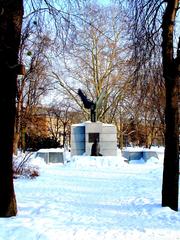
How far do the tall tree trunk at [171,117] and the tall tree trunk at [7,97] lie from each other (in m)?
3.43

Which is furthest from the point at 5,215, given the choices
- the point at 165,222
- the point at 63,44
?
the point at 63,44

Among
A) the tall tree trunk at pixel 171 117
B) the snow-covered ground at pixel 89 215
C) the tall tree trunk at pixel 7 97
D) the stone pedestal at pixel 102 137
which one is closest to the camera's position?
the snow-covered ground at pixel 89 215

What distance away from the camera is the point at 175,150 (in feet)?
28.1

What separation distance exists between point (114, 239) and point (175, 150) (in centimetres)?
350

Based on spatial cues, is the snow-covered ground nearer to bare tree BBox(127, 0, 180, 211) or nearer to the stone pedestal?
bare tree BBox(127, 0, 180, 211)

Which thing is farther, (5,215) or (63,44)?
(63,44)

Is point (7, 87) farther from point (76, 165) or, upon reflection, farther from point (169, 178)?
point (76, 165)

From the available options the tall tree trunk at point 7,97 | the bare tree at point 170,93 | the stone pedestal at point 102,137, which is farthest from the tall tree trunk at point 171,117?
the stone pedestal at point 102,137

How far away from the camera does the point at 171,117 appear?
8594mm

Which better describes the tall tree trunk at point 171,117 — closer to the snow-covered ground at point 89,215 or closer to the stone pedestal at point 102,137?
the snow-covered ground at point 89,215

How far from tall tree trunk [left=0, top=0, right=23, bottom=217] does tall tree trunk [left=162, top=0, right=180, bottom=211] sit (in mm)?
3433

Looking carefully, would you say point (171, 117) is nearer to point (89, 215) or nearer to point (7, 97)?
point (89, 215)

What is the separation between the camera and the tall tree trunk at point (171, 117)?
8562 millimetres

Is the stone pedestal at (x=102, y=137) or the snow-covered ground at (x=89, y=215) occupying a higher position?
the stone pedestal at (x=102, y=137)
